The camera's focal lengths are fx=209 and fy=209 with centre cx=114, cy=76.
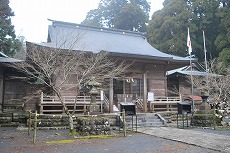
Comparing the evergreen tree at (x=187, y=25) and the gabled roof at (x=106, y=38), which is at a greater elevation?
the evergreen tree at (x=187, y=25)

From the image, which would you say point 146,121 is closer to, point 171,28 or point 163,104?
point 163,104

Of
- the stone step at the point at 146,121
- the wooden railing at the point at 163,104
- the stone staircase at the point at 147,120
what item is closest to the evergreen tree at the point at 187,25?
the wooden railing at the point at 163,104

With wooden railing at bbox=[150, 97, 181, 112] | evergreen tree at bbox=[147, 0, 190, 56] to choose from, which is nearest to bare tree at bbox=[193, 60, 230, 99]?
wooden railing at bbox=[150, 97, 181, 112]

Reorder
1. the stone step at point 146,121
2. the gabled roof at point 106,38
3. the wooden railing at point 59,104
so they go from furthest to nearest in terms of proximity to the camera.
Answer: the gabled roof at point 106,38
the wooden railing at point 59,104
the stone step at point 146,121

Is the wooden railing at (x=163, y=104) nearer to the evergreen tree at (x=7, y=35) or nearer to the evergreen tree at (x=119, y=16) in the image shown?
the evergreen tree at (x=7, y=35)

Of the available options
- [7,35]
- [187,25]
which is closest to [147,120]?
[7,35]

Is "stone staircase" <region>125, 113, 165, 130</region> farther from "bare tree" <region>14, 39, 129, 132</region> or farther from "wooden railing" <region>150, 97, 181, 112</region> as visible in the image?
"bare tree" <region>14, 39, 129, 132</region>

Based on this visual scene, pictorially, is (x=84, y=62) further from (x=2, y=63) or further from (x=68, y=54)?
(x=2, y=63)

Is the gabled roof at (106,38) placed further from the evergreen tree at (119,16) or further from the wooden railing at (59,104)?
the evergreen tree at (119,16)

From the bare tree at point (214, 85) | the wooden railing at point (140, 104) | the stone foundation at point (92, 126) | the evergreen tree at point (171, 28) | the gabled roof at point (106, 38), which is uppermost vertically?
the evergreen tree at point (171, 28)

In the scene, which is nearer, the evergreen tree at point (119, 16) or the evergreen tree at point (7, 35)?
the evergreen tree at point (7, 35)

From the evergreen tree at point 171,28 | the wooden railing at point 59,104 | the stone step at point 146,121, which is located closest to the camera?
the stone step at point 146,121

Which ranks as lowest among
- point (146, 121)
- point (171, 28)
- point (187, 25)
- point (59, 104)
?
point (146, 121)

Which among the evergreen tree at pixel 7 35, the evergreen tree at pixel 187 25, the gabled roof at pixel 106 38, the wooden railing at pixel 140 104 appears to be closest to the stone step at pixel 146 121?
the wooden railing at pixel 140 104
